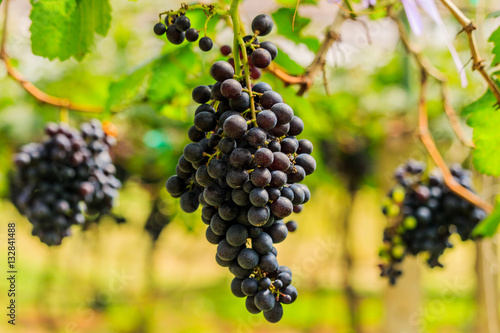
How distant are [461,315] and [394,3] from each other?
5.43 meters

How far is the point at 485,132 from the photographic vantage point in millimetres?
1066

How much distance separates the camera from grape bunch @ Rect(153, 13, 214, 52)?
0.77m

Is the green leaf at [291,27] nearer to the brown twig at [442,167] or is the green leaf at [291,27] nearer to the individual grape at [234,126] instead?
the brown twig at [442,167]

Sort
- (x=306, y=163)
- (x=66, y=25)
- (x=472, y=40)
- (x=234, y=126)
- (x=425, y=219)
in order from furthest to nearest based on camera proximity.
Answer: (x=425, y=219) < (x=66, y=25) < (x=472, y=40) < (x=306, y=163) < (x=234, y=126)

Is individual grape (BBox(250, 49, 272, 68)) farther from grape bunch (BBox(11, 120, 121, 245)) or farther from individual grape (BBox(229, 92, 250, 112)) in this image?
grape bunch (BBox(11, 120, 121, 245))

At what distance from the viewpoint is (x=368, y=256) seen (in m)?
8.12

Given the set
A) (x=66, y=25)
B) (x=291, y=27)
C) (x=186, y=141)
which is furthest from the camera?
(x=186, y=141)

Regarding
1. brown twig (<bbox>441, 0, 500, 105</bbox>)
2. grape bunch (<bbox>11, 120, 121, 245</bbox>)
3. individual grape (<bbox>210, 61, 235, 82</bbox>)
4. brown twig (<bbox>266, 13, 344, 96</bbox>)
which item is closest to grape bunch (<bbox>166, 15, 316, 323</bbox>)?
individual grape (<bbox>210, 61, 235, 82</bbox>)

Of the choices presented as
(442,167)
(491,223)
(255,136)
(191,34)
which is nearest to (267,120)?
(255,136)

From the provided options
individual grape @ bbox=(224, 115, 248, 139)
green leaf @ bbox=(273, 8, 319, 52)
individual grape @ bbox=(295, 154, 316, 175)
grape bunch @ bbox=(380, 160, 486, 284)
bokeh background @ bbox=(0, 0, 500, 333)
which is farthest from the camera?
bokeh background @ bbox=(0, 0, 500, 333)

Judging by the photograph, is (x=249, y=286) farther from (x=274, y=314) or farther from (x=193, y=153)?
(x=193, y=153)

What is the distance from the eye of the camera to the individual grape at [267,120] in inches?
26.4

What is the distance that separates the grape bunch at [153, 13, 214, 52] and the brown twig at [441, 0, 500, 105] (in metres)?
0.48

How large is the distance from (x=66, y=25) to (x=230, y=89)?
0.57 metres
